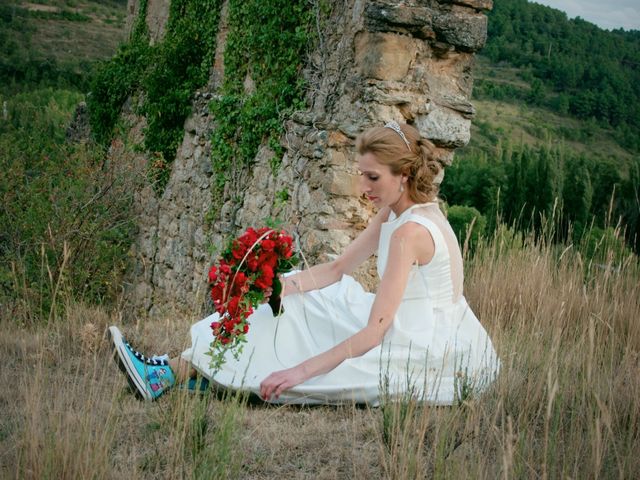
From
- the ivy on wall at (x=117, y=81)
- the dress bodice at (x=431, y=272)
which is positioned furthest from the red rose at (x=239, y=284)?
the ivy on wall at (x=117, y=81)

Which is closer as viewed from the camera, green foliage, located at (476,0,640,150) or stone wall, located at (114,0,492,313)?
stone wall, located at (114,0,492,313)

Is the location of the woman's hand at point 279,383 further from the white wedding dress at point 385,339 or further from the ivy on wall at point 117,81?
the ivy on wall at point 117,81

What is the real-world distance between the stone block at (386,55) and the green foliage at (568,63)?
20.0 meters

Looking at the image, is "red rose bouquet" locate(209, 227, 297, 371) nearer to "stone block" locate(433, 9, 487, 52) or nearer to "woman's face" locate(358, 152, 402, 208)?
"woman's face" locate(358, 152, 402, 208)

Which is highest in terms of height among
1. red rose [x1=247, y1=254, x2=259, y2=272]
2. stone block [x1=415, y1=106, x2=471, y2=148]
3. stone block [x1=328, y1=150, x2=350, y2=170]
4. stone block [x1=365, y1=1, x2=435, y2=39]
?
stone block [x1=365, y1=1, x2=435, y2=39]

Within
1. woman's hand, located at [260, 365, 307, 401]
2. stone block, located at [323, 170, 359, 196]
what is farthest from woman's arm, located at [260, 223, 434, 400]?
stone block, located at [323, 170, 359, 196]

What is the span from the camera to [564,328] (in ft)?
13.5

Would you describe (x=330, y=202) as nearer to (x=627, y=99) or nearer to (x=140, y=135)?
(x=140, y=135)

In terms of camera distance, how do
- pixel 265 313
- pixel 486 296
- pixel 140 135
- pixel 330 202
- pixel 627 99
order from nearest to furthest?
pixel 265 313, pixel 486 296, pixel 330 202, pixel 140 135, pixel 627 99

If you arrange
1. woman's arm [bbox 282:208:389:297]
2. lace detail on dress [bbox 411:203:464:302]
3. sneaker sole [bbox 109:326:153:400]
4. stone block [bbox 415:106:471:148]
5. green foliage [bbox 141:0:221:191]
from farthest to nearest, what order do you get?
green foliage [bbox 141:0:221:191] → stone block [bbox 415:106:471:148] → woman's arm [bbox 282:208:389:297] → lace detail on dress [bbox 411:203:464:302] → sneaker sole [bbox 109:326:153:400]

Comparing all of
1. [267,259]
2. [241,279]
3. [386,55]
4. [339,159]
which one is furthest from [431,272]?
[386,55]

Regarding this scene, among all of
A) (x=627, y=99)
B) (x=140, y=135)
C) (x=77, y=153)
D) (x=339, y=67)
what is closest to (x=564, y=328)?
(x=339, y=67)

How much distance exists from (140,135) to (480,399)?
7008 mm

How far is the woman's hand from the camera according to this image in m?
2.89
